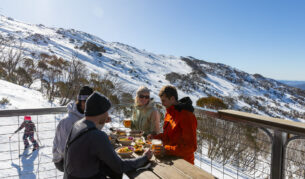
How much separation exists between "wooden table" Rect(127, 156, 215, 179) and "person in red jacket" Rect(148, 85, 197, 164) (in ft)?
0.76

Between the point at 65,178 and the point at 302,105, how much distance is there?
79784 millimetres

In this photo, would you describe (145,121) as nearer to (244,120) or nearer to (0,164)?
(244,120)

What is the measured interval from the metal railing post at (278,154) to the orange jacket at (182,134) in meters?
0.82

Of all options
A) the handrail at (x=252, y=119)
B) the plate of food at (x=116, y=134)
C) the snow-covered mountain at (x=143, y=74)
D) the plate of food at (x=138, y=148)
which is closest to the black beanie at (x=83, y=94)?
the plate of food at (x=116, y=134)

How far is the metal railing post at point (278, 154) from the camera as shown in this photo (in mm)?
1983

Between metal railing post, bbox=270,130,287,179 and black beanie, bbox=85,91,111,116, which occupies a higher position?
black beanie, bbox=85,91,111,116

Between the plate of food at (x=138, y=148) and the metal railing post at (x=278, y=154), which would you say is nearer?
the metal railing post at (x=278, y=154)

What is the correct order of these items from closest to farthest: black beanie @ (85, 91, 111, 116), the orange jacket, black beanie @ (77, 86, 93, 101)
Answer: black beanie @ (85, 91, 111, 116) < the orange jacket < black beanie @ (77, 86, 93, 101)

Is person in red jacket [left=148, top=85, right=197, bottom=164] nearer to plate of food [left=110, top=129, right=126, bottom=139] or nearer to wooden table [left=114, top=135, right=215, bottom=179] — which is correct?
wooden table [left=114, top=135, right=215, bottom=179]

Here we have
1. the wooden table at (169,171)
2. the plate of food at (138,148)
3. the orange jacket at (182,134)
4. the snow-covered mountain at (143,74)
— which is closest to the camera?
the wooden table at (169,171)

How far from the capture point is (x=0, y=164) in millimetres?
4180

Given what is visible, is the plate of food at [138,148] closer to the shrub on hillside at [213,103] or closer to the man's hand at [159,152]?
the man's hand at [159,152]

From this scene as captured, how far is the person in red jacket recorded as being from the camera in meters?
2.25

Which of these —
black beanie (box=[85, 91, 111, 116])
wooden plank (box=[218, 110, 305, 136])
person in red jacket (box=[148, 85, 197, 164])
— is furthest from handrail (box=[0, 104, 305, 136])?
black beanie (box=[85, 91, 111, 116])
